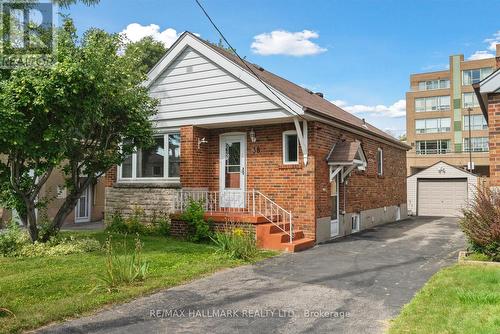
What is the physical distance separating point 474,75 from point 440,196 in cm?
3836

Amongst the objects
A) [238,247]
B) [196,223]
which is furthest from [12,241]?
[238,247]

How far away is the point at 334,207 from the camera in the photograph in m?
13.0

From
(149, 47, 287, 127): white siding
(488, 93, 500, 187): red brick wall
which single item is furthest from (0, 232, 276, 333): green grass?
(488, 93, 500, 187): red brick wall

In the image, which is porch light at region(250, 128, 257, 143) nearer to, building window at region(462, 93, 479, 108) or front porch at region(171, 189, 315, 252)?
front porch at region(171, 189, 315, 252)

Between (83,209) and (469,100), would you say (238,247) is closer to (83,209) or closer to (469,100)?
(83,209)

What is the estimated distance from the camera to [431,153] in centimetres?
5725

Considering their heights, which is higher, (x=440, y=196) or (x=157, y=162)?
(x=157, y=162)

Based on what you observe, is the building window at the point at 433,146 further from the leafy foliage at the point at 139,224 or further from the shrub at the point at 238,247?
the shrub at the point at 238,247

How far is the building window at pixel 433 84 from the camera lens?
57341 millimetres

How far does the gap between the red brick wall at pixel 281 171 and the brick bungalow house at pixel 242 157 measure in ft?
0.10

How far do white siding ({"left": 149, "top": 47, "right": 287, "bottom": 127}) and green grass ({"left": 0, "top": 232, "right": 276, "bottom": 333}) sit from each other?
419 cm

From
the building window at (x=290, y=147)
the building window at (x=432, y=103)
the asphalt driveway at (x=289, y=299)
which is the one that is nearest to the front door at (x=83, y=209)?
the building window at (x=290, y=147)

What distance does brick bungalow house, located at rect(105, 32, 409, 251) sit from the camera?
1133 cm

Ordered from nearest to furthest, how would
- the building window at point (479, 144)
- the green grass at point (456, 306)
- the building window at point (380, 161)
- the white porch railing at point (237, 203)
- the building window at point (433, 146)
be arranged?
1. the green grass at point (456, 306)
2. the white porch railing at point (237, 203)
3. the building window at point (380, 161)
4. the building window at point (479, 144)
5. the building window at point (433, 146)
